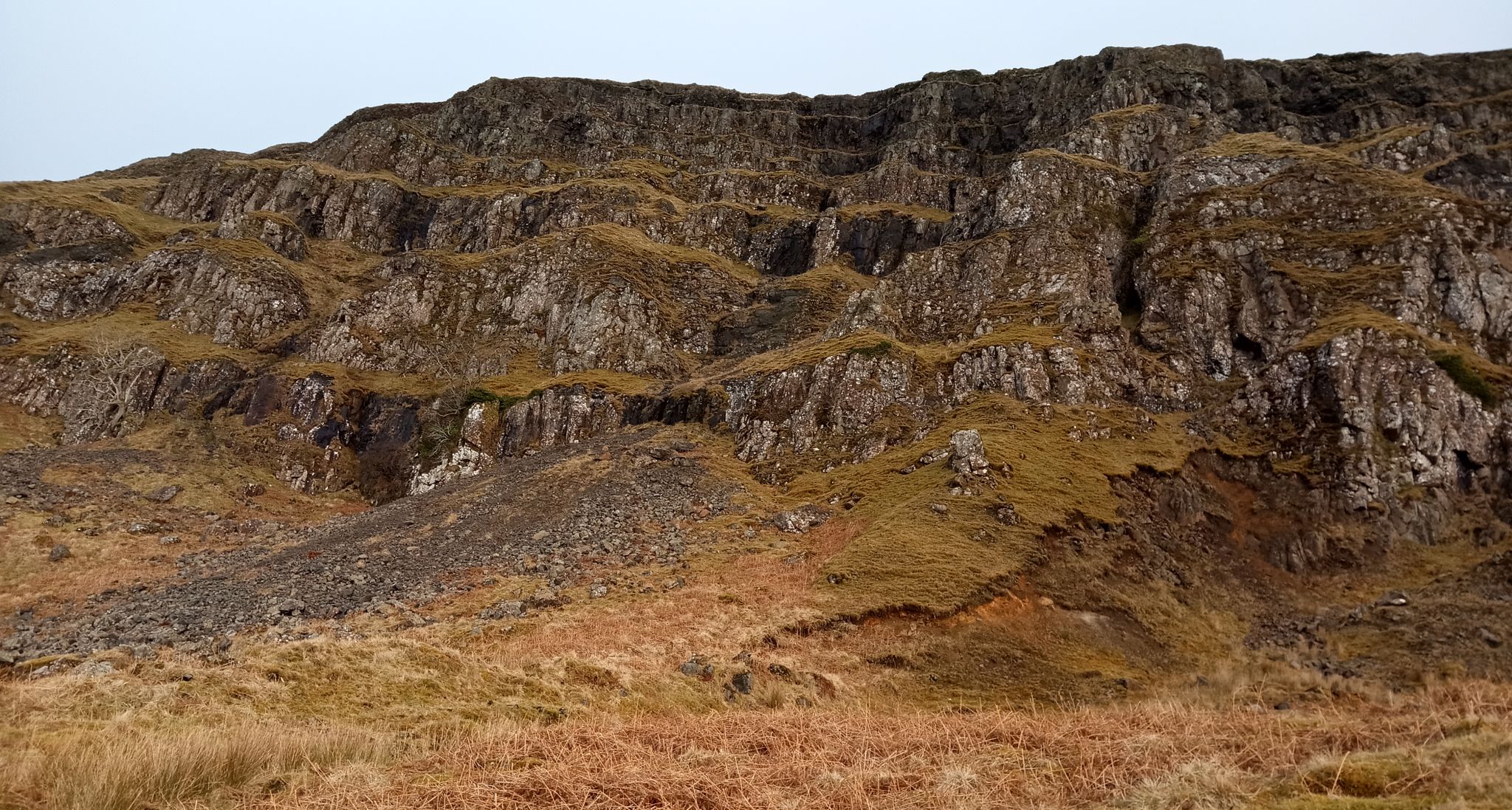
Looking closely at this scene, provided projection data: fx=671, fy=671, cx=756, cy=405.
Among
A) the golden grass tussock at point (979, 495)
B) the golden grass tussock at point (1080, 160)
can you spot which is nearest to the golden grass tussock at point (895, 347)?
the golden grass tussock at point (979, 495)

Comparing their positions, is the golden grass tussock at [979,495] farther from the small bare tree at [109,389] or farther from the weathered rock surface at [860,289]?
the small bare tree at [109,389]

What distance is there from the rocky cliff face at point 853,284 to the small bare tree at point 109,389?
26cm

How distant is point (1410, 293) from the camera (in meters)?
42.6

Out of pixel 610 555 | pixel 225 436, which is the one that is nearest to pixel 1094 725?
pixel 610 555

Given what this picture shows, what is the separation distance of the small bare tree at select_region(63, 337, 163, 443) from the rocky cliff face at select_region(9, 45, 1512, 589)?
260mm

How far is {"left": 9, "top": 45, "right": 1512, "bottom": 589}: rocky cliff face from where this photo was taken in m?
40.0

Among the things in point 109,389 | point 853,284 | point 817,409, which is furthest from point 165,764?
point 853,284

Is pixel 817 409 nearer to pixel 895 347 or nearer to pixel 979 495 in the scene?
pixel 895 347

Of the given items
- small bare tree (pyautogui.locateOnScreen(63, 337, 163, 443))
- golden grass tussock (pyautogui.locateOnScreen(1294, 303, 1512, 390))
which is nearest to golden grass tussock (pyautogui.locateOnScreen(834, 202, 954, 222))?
golden grass tussock (pyautogui.locateOnScreen(1294, 303, 1512, 390))

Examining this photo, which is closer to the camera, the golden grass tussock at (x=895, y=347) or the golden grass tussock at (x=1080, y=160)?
the golden grass tussock at (x=895, y=347)

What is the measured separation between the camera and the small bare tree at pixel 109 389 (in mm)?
48812

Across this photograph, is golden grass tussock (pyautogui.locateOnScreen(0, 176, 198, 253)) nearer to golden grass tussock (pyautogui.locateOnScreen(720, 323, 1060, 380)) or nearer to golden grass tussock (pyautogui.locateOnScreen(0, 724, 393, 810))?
golden grass tussock (pyautogui.locateOnScreen(720, 323, 1060, 380))

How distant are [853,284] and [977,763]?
206ft

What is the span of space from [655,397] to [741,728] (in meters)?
41.2
